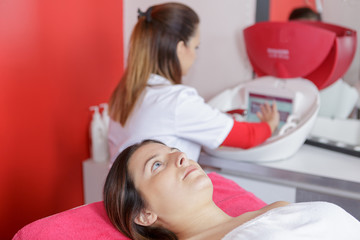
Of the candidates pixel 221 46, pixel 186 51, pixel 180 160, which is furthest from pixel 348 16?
pixel 180 160

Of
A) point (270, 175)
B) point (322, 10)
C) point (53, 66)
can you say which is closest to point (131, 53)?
point (53, 66)

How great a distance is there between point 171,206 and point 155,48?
0.66 m

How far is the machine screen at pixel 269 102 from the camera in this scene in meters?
1.94

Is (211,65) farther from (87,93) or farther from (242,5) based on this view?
(87,93)

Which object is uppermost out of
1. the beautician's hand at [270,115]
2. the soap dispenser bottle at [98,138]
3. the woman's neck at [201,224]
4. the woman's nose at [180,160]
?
the woman's nose at [180,160]

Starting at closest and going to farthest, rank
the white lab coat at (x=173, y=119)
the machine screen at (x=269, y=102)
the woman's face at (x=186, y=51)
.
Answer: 1. the white lab coat at (x=173, y=119)
2. the woman's face at (x=186, y=51)
3. the machine screen at (x=269, y=102)

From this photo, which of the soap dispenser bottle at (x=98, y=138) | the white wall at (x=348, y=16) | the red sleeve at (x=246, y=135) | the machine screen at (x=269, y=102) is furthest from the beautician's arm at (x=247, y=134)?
the soap dispenser bottle at (x=98, y=138)

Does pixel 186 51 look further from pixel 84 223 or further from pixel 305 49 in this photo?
pixel 84 223

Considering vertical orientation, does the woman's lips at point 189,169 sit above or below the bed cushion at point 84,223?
above

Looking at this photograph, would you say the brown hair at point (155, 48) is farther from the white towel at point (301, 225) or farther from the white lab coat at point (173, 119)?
the white towel at point (301, 225)

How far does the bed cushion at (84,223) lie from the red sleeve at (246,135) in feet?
0.89

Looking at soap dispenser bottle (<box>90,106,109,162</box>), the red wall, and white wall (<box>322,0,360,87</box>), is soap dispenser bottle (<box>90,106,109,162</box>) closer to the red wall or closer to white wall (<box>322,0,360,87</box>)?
the red wall

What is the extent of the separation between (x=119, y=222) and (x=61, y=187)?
1.06 m

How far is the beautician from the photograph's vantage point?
5.08 ft
